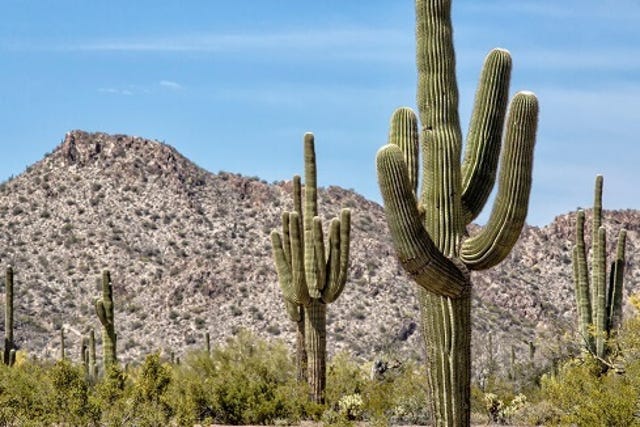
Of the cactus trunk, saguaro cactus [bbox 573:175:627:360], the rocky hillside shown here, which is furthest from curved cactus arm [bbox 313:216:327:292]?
the rocky hillside

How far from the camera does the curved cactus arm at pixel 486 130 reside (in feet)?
42.8

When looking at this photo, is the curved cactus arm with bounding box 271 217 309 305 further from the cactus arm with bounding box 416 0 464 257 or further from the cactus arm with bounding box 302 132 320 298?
the cactus arm with bounding box 416 0 464 257

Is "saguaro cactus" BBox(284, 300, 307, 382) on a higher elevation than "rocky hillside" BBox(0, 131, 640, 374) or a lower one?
lower

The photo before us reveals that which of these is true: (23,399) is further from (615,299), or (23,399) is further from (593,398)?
(615,299)

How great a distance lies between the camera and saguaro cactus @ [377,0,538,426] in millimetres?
12234

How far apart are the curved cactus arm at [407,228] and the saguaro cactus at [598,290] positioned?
401 inches

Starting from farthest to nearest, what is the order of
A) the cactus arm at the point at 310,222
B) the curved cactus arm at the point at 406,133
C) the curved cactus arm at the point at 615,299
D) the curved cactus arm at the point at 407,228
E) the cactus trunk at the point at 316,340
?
1. the curved cactus arm at the point at 615,299
2. the cactus trunk at the point at 316,340
3. the cactus arm at the point at 310,222
4. the curved cactus arm at the point at 406,133
5. the curved cactus arm at the point at 407,228

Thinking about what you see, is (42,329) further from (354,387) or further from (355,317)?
(354,387)

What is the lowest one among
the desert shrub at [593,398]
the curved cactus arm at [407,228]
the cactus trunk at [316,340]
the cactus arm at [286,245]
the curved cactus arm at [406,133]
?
the desert shrub at [593,398]

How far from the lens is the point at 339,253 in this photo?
2102 centimetres

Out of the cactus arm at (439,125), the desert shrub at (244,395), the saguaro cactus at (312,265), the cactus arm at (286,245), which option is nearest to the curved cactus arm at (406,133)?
the cactus arm at (439,125)

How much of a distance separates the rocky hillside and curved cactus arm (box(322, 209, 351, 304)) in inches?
976

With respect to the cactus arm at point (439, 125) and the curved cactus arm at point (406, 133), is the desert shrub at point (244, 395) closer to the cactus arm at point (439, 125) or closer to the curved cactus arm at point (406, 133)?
the curved cactus arm at point (406, 133)

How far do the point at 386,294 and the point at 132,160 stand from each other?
16509mm
